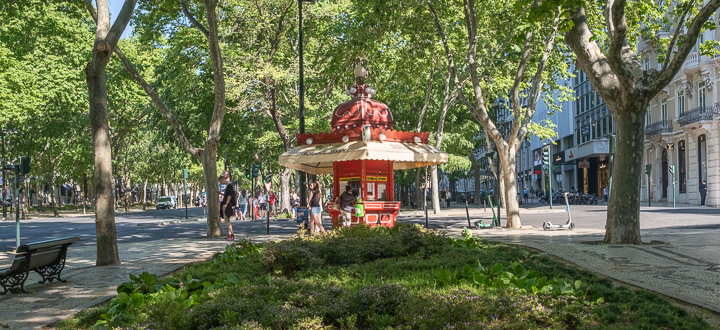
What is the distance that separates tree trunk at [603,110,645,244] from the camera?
1324 centimetres

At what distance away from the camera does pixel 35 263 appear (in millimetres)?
9266

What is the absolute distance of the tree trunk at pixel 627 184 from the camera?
43.4ft

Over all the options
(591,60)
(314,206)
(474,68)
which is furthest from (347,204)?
(591,60)

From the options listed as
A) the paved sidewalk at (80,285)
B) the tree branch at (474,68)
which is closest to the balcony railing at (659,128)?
the tree branch at (474,68)

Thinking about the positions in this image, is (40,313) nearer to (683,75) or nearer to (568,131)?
(683,75)

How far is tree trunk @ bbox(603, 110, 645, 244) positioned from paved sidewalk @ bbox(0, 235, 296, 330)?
7.82 metres

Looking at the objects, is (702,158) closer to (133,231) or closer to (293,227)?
(293,227)

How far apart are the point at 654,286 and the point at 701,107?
39.3 metres

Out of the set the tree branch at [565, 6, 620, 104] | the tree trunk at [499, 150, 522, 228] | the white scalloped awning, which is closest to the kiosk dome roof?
the white scalloped awning

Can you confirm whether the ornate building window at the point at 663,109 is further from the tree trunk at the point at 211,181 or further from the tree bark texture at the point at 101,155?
the tree bark texture at the point at 101,155

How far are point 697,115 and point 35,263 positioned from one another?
136ft

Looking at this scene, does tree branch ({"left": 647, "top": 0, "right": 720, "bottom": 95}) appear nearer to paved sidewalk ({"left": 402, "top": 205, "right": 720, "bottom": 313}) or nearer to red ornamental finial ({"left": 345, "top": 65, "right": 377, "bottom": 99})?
paved sidewalk ({"left": 402, "top": 205, "right": 720, "bottom": 313})

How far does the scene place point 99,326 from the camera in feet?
19.9

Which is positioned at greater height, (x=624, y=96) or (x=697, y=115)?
(x=697, y=115)
